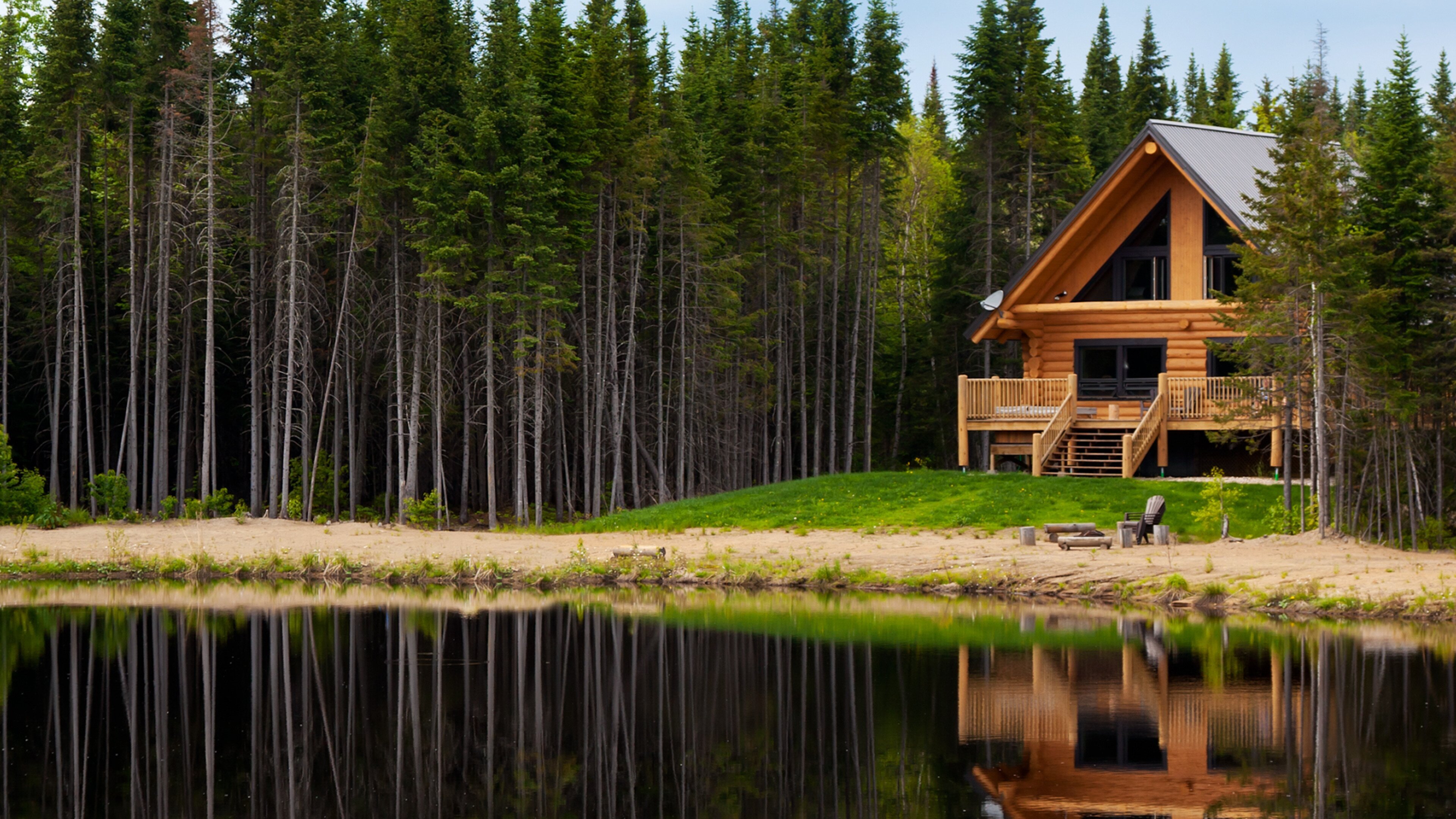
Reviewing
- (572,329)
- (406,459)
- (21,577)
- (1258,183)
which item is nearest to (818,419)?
(572,329)

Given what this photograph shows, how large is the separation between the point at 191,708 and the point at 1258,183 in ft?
67.9

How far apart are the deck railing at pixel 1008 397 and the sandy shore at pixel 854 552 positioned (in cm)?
762

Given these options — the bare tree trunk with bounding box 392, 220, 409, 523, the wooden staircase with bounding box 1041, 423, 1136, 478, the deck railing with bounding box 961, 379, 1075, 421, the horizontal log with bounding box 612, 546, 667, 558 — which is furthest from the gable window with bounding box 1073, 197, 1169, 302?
the bare tree trunk with bounding box 392, 220, 409, 523

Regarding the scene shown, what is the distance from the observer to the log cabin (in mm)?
34500

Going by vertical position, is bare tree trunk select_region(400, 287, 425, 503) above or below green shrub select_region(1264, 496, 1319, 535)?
above

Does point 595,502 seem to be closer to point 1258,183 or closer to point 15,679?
point 1258,183

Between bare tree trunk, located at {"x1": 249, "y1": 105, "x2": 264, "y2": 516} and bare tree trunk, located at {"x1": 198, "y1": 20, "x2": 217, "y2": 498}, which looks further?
bare tree trunk, located at {"x1": 249, "y1": 105, "x2": 264, "y2": 516}

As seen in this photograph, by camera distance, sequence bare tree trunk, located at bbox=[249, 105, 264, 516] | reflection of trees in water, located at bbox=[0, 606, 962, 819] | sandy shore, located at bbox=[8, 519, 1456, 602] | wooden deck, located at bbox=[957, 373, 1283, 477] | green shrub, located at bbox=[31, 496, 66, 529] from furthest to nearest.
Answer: bare tree trunk, located at bbox=[249, 105, 264, 516] < wooden deck, located at bbox=[957, 373, 1283, 477] < green shrub, located at bbox=[31, 496, 66, 529] < sandy shore, located at bbox=[8, 519, 1456, 602] < reflection of trees in water, located at bbox=[0, 606, 962, 819]

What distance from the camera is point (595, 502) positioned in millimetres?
40500

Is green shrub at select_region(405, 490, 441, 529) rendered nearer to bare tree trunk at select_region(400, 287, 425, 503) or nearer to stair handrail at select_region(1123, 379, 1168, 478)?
bare tree trunk at select_region(400, 287, 425, 503)

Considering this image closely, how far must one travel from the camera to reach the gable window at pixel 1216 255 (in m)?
36.3

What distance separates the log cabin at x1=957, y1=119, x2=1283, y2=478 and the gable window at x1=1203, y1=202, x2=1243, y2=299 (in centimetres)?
4

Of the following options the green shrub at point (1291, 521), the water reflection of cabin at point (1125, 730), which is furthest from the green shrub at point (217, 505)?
the green shrub at point (1291, 521)

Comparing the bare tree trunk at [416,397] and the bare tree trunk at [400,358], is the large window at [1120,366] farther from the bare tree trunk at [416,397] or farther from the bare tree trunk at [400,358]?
the bare tree trunk at [400,358]
